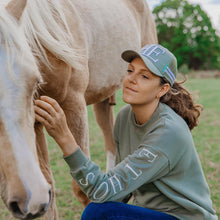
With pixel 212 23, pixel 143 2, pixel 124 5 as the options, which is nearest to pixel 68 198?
pixel 124 5

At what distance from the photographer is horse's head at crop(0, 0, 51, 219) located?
1.05 m

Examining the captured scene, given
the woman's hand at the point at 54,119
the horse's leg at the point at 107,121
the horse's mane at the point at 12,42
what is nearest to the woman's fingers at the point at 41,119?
the woman's hand at the point at 54,119

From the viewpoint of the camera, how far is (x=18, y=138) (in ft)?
3.57

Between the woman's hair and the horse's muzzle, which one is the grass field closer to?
the woman's hair

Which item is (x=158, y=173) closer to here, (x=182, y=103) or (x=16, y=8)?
(x=182, y=103)

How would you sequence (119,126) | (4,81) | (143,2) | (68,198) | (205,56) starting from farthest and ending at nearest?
(205,56) < (143,2) < (68,198) < (119,126) < (4,81)

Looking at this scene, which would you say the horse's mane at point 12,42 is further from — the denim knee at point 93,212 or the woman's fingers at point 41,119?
the denim knee at point 93,212

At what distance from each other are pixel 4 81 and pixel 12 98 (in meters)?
0.07

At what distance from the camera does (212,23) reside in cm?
3816

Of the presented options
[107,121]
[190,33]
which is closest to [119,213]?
[107,121]

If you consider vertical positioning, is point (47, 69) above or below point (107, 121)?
above

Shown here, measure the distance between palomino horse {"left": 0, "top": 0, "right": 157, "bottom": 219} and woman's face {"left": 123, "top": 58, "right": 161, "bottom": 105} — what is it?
12.9 inches

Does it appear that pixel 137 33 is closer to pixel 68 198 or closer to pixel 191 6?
pixel 68 198

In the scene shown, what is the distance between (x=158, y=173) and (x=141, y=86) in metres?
0.49
